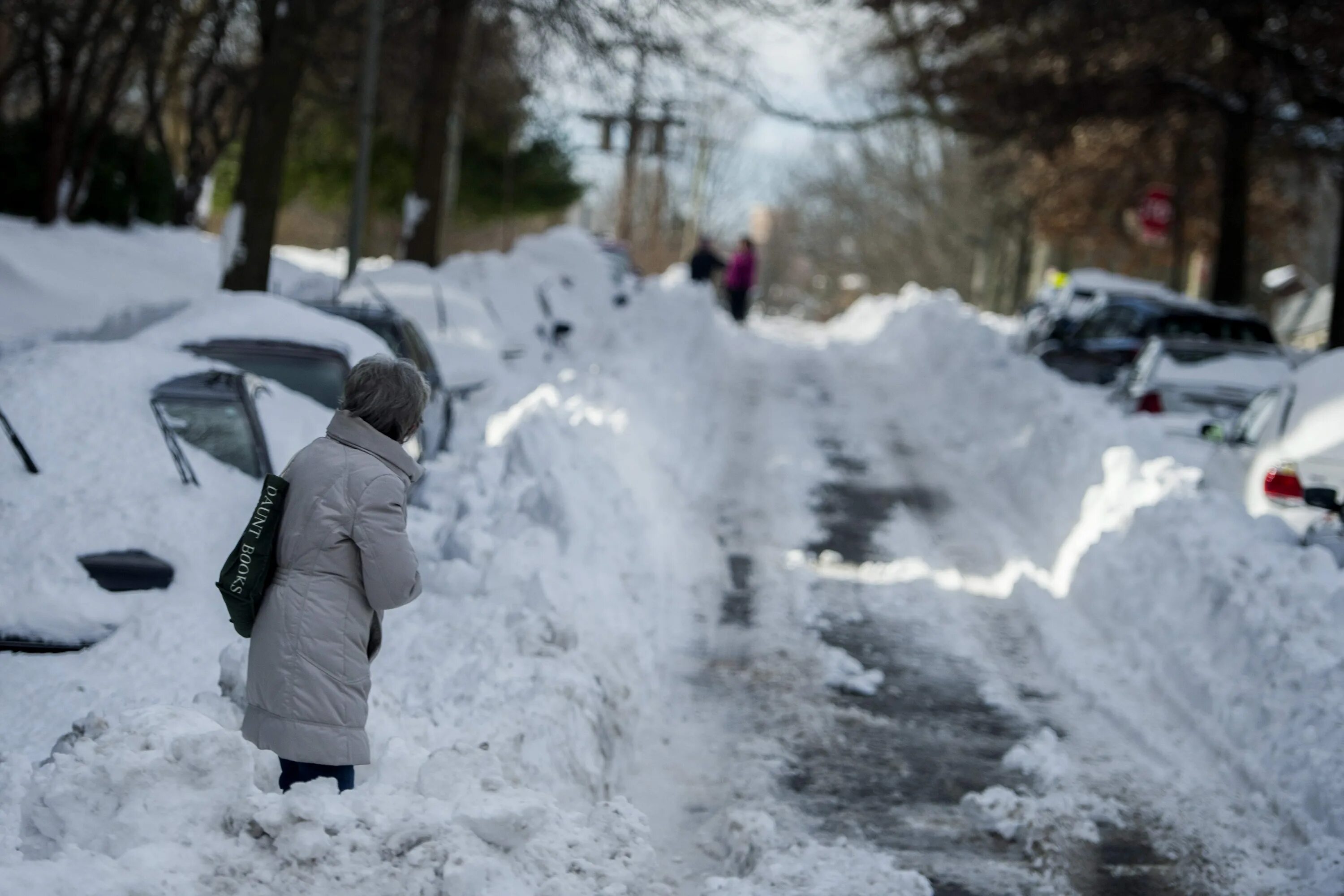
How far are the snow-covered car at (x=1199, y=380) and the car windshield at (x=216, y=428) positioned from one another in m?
9.77

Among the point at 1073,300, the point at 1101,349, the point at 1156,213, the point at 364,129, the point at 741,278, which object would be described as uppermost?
the point at 1156,213

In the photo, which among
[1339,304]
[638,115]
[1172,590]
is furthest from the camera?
[638,115]

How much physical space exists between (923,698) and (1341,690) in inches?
85.1

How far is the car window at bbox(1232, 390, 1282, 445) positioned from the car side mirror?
8.30ft

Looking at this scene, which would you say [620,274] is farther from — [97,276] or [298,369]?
[298,369]

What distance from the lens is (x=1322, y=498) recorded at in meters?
7.75

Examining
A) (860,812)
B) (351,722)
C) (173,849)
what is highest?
(351,722)

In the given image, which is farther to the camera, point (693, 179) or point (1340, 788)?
point (693, 179)

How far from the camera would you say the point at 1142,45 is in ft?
74.7

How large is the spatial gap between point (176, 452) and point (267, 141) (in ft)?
25.9

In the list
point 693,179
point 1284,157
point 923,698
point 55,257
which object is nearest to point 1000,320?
point 1284,157

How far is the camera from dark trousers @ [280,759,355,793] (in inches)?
161

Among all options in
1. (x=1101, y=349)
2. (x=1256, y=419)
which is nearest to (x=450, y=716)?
(x=1256, y=419)

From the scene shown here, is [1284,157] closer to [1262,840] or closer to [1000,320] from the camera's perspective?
[1000,320]
